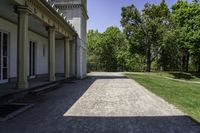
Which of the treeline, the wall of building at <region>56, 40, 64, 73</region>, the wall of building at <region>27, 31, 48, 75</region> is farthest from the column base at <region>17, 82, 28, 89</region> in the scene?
the treeline

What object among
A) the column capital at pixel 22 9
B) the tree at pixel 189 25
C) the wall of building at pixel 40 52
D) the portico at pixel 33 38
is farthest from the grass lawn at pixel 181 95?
the tree at pixel 189 25

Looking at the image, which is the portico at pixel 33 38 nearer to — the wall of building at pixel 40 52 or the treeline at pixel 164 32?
the wall of building at pixel 40 52

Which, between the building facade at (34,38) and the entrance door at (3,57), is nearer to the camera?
the building facade at (34,38)

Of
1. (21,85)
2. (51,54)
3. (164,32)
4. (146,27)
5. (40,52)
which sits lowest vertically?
(21,85)

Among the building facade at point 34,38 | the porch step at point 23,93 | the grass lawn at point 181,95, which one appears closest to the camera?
the grass lawn at point 181,95

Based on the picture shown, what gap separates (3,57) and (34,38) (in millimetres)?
5184

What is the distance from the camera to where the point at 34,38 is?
19.1 meters

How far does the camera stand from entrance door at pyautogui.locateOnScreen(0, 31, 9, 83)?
13.7 meters

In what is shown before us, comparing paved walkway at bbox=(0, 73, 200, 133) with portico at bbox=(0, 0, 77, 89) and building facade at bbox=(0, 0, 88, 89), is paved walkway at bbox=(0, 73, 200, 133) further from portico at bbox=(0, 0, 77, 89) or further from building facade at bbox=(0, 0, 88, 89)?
building facade at bbox=(0, 0, 88, 89)

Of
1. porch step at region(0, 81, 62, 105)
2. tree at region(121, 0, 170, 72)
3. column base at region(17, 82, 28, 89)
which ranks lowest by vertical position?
porch step at region(0, 81, 62, 105)

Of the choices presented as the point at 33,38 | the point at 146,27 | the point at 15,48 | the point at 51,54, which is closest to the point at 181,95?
the point at 51,54

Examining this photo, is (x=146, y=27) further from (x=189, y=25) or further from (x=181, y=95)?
(x=181, y=95)

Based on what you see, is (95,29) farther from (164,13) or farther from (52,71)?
(52,71)

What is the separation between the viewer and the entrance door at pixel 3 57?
1369 cm
